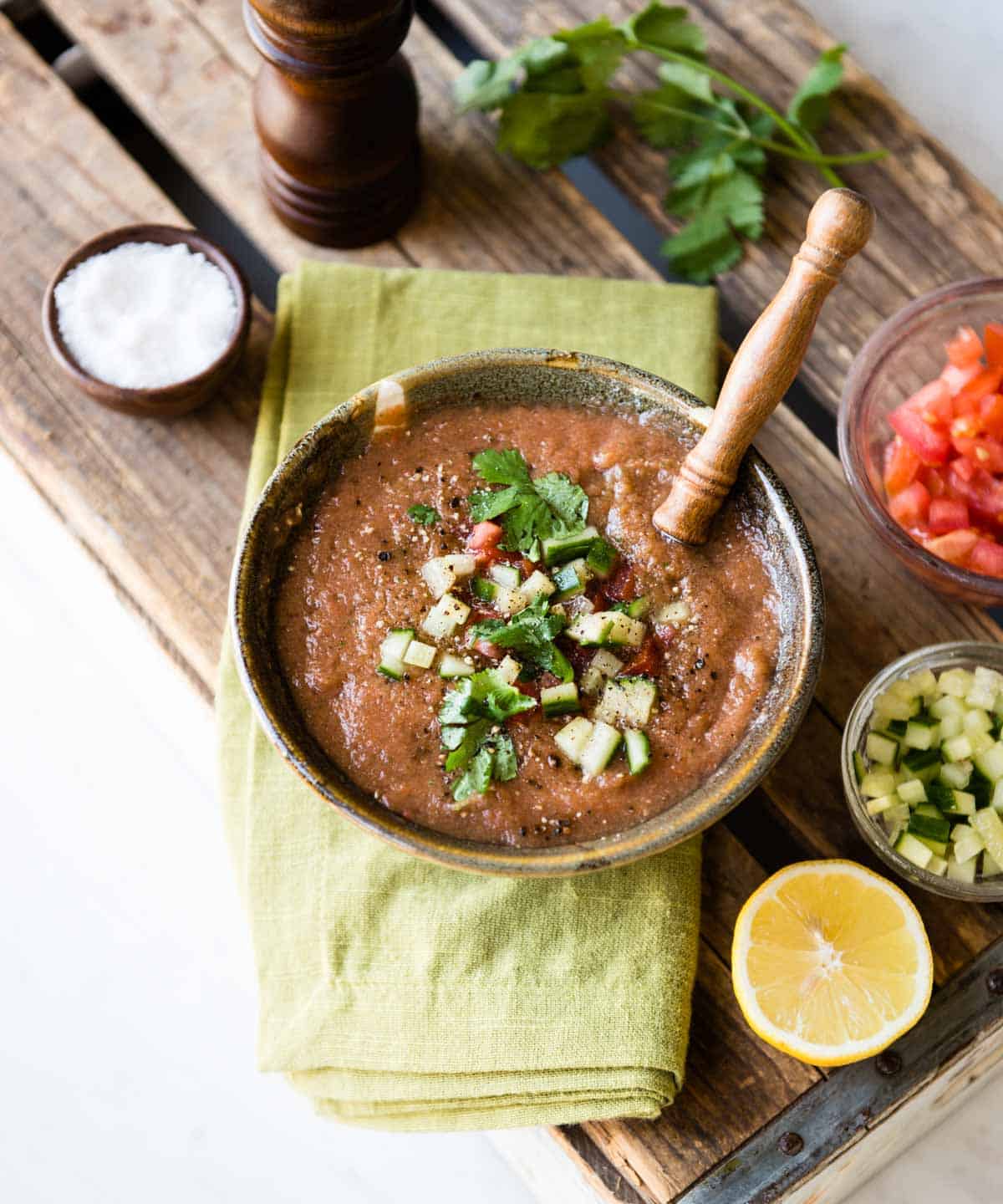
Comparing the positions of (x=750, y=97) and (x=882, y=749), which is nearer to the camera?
(x=882, y=749)

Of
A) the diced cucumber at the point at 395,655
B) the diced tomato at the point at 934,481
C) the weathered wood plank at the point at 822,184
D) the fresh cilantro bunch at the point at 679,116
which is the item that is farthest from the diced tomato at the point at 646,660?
the fresh cilantro bunch at the point at 679,116

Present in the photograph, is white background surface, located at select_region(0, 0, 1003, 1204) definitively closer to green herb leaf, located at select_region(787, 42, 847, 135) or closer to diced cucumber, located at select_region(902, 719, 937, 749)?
green herb leaf, located at select_region(787, 42, 847, 135)

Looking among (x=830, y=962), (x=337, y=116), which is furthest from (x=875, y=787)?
(x=337, y=116)

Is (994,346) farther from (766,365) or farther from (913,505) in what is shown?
(766,365)

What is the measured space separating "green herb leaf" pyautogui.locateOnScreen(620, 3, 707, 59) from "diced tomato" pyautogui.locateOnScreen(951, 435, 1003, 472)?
0.92 m

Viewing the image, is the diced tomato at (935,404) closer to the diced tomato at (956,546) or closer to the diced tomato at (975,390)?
the diced tomato at (975,390)

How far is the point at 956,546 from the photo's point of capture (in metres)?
2.30

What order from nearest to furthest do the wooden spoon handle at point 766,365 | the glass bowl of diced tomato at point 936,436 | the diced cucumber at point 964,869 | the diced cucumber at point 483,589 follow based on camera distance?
the wooden spoon handle at point 766,365, the diced cucumber at point 483,589, the diced cucumber at point 964,869, the glass bowl of diced tomato at point 936,436

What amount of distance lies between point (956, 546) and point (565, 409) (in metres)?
0.71

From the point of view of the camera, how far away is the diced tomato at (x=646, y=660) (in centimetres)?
202

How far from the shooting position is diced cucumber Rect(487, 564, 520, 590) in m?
2.08

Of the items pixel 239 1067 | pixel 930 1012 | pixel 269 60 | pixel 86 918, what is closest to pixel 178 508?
pixel 269 60

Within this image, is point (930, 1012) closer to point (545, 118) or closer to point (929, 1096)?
point (929, 1096)

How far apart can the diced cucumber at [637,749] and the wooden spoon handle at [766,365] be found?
0.32 meters
